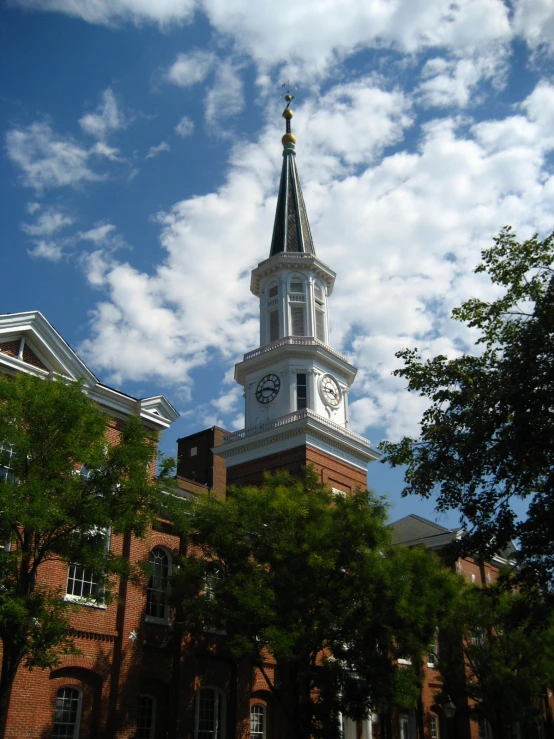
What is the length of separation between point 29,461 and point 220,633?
12.2m

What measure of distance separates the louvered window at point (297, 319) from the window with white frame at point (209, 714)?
75.0 ft

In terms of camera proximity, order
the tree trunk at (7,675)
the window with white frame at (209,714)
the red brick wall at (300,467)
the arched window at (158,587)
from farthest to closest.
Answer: the red brick wall at (300,467) → the window with white frame at (209,714) → the arched window at (158,587) → the tree trunk at (7,675)

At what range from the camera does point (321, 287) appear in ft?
153

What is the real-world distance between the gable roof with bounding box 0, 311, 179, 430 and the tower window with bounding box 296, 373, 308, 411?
54.6ft

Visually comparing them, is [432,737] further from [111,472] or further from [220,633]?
[111,472]

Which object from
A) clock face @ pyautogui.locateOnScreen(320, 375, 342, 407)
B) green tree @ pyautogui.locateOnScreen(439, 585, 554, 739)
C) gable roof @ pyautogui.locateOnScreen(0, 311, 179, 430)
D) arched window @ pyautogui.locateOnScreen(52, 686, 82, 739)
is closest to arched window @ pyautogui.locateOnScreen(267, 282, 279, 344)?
clock face @ pyautogui.locateOnScreen(320, 375, 342, 407)

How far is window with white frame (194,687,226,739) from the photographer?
2472 centimetres

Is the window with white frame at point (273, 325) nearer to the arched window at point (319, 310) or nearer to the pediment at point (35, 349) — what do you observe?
the arched window at point (319, 310)

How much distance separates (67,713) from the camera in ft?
68.3

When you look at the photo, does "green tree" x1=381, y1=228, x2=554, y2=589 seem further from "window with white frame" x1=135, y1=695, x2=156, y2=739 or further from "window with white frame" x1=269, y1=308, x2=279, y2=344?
"window with white frame" x1=269, y1=308, x2=279, y2=344

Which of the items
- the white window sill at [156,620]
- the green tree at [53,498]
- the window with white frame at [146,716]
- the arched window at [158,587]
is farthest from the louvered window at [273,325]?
the green tree at [53,498]

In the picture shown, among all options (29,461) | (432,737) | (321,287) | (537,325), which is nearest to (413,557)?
(537,325)

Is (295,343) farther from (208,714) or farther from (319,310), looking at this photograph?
(208,714)

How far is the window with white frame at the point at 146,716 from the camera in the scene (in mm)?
23219
